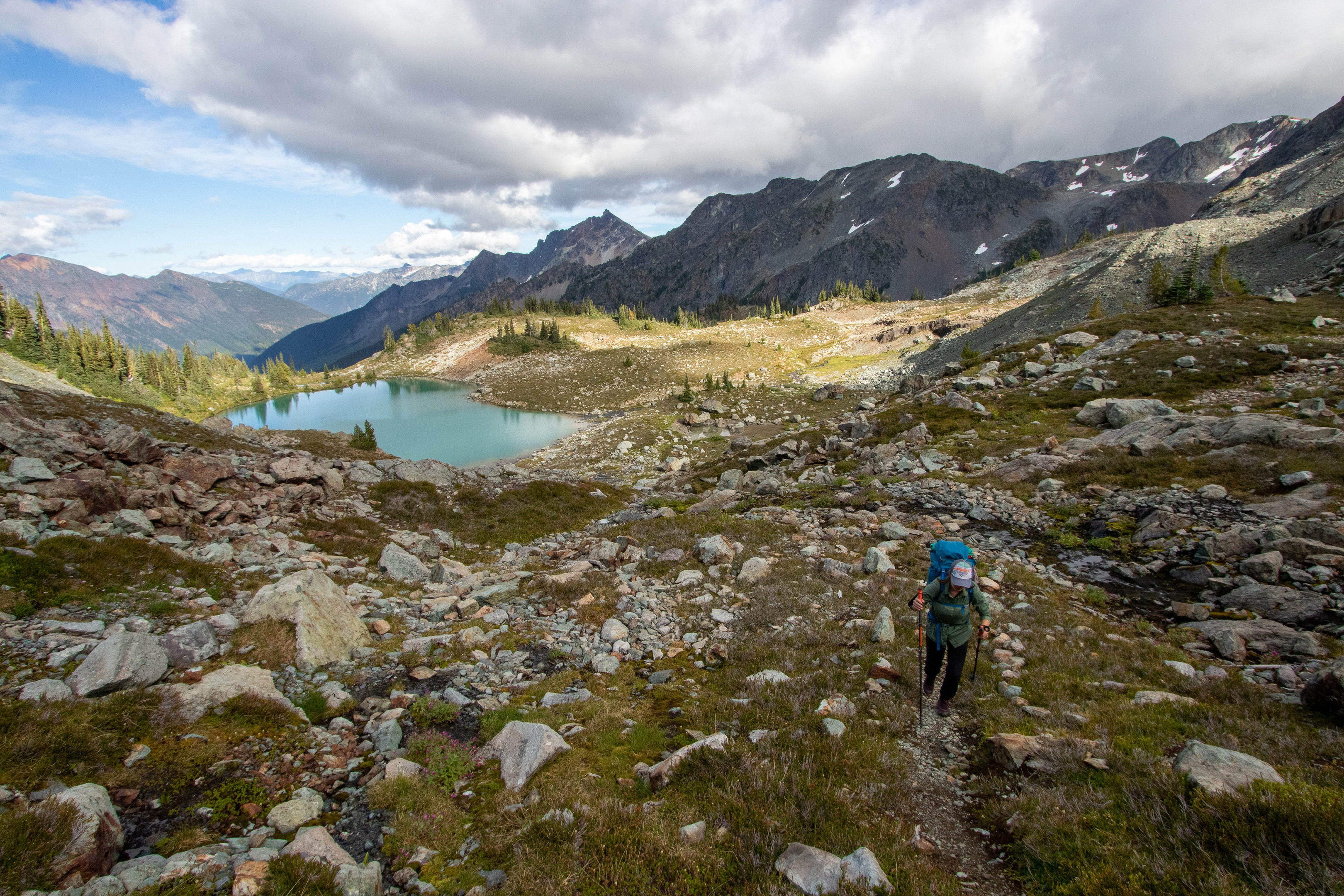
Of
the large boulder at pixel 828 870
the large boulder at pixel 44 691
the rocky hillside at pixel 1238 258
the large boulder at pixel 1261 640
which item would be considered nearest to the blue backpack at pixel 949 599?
the large boulder at pixel 828 870

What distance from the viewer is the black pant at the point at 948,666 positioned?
7.79 metres

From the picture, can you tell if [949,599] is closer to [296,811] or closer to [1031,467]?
[296,811]

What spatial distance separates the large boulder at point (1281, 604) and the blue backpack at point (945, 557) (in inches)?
259

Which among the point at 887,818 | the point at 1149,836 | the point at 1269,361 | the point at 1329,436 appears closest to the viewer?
the point at 1149,836

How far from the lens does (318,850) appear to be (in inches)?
194

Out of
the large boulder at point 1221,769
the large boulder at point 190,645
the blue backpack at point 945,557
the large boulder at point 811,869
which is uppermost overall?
the blue backpack at point 945,557

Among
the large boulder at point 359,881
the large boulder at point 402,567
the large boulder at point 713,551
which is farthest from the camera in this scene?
the large boulder at point 713,551

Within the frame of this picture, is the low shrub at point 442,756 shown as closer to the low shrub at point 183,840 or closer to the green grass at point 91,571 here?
the low shrub at point 183,840

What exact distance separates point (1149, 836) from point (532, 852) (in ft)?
18.3

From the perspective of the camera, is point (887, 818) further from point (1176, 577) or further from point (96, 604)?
point (96, 604)

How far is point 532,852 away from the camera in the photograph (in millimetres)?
4941

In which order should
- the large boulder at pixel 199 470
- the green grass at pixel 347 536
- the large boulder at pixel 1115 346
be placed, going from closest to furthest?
1. the green grass at pixel 347 536
2. the large boulder at pixel 199 470
3. the large boulder at pixel 1115 346

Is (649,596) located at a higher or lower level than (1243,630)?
lower

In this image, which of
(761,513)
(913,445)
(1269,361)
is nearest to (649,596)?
(761,513)
